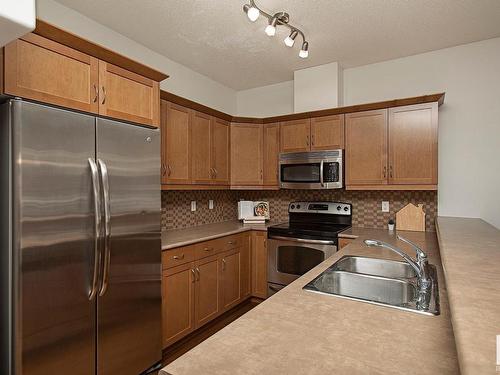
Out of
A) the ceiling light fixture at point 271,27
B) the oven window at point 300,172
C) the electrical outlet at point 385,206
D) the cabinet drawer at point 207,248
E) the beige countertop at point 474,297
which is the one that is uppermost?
the ceiling light fixture at point 271,27

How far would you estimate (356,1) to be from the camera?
2227 mm

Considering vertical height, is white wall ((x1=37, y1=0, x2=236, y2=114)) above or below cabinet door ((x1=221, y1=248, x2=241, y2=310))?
above

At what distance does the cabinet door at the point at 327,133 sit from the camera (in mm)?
3271

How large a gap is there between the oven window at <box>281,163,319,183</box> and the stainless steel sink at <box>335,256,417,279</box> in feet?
4.83

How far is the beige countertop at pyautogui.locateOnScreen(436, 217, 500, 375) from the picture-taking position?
23.4 inches

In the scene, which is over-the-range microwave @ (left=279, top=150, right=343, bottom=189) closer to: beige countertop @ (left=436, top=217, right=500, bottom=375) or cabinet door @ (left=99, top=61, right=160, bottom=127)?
beige countertop @ (left=436, top=217, right=500, bottom=375)

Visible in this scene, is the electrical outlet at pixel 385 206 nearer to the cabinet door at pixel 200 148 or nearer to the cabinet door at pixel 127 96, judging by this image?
the cabinet door at pixel 200 148

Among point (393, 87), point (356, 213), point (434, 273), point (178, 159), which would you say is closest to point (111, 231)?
point (178, 159)

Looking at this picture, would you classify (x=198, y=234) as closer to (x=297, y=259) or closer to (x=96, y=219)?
(x=297, y=259)

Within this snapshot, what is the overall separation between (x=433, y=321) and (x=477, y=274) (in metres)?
0.23

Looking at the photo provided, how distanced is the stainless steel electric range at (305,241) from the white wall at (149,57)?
1.78 m

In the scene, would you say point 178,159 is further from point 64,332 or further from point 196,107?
point 64,332

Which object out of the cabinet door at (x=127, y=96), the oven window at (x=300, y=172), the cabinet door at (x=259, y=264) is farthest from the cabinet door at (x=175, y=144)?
the oven window at (x=300, y=172)

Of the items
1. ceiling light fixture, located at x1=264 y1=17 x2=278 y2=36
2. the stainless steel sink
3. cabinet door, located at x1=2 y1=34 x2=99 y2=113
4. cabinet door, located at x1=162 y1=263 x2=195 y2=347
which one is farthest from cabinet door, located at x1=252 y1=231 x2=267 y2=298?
cabinet door, located at x1=2 y1=34 x2=99 y2=113
